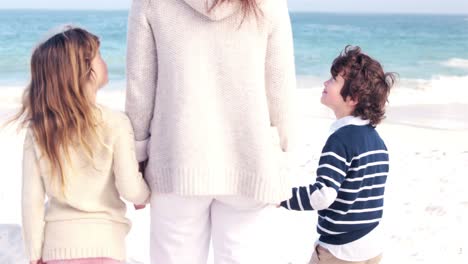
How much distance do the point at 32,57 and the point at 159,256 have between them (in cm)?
78

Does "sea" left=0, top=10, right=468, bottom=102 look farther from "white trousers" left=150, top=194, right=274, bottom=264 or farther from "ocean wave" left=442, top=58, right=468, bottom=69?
"white trousers" left=150, top=194, right=274, bottom=264

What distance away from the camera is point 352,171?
216cm

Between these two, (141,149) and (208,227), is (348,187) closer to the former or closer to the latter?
(208,227)

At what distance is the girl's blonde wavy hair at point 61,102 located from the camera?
1.89 meters

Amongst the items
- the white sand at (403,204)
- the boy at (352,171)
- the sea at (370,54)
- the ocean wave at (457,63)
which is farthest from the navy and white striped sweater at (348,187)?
the ocean wave at (457,63)

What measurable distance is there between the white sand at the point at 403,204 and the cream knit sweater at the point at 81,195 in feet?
4.71

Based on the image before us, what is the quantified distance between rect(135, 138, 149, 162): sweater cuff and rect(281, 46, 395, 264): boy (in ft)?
1.67

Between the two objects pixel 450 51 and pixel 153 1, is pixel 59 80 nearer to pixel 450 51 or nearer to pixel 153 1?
pixel 153 1

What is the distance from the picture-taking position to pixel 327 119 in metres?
8.05

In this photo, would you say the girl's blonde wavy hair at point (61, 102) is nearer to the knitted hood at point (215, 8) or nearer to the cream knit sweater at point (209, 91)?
the cream knit sweater at point (209, 91)

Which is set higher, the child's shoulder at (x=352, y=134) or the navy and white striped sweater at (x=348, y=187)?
the child's shoulder at (x=352, y=134)

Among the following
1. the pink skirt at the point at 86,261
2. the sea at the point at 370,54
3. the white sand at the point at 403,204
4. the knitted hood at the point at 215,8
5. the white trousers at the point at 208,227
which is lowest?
the sea at the point at 370,54

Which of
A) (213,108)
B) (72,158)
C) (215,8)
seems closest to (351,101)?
(213,108)

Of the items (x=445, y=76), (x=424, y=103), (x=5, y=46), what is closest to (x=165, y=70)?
(x=424, y=103)
